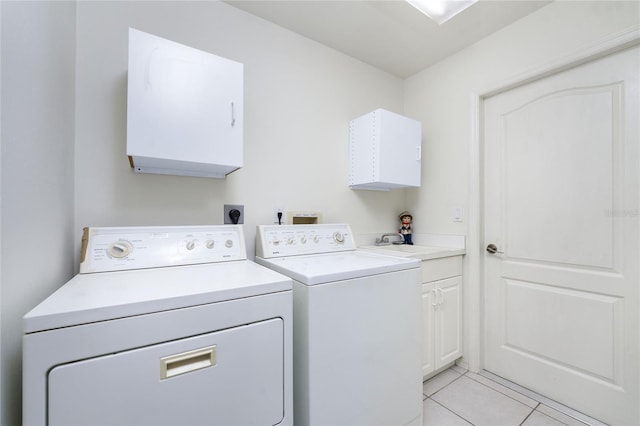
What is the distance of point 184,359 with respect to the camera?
80 centimetres

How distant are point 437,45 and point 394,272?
1933 millimetres

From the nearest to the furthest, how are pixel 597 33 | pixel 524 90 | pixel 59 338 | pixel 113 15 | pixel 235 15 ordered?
1. pixel 59 338
2. pixel 113 15
3. pixel 597 33
4. pixel 235 15
5. pixel 524 90

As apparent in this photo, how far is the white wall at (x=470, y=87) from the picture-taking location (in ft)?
5.19

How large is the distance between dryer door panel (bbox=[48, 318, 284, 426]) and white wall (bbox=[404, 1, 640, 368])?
179 cm

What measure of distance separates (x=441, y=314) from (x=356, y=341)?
107cm

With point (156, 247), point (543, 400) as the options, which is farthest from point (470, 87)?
point (156, 247)

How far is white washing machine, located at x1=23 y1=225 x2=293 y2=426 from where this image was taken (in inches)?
26.0

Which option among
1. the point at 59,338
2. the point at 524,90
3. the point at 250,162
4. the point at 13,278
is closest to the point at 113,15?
the point at 250,162

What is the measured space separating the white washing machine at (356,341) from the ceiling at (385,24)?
63.8 inches

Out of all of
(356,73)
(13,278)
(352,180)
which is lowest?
(13,278)

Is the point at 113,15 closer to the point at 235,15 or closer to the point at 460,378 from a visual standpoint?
the point at 235,15

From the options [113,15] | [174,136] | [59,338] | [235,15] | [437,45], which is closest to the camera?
[59,338]

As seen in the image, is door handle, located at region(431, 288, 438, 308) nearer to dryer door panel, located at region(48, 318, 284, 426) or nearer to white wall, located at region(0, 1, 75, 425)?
dryer door panel, located at region(48, 318, 284, 426)

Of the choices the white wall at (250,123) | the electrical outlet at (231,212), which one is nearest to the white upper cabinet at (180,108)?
the white wall at (250,123)
